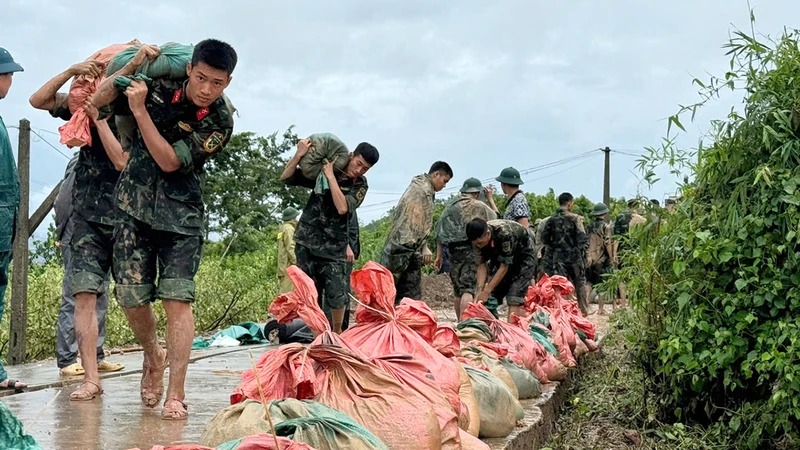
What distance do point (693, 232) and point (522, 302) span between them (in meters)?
3.69

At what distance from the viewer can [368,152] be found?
7152mm

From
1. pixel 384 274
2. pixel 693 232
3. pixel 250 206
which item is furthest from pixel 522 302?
pixel 250 206

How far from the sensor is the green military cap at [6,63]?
518cm

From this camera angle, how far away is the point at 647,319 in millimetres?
6230

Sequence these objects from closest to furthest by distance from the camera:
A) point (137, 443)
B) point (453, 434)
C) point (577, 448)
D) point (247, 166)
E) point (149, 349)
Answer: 1. point (453, 434)
2. point (137, 443)
3. point (149, 349)
4. point (577, 448)
5. point (247, 166)

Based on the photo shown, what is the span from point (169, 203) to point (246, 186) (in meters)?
20.2

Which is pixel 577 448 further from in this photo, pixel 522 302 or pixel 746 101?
pixel 522 302

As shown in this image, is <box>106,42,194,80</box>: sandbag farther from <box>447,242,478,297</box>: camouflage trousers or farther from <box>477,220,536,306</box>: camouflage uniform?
<box>447,242,478,297</box>: camouflage trousers

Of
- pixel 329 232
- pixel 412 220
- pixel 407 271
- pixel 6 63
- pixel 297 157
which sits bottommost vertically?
pixel 407 271

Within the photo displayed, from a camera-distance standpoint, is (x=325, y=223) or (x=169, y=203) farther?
(x=325, y=223)

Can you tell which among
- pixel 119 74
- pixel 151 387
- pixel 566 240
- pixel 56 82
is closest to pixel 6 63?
pixel 56 82

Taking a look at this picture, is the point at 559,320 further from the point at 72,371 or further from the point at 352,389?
the point at 352,389

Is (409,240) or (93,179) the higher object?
(93,179)

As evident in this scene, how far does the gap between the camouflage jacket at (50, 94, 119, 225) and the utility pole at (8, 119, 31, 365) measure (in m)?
2.03
